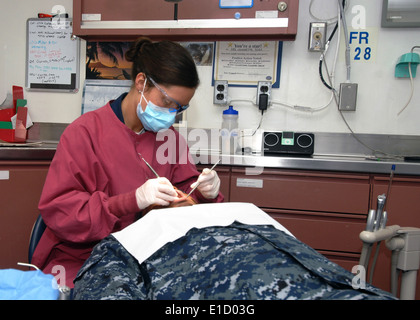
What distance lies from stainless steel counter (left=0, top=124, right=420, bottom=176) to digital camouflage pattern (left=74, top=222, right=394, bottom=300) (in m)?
0.94

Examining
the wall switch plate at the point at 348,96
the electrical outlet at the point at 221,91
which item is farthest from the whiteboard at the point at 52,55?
the wall switch plate at the point at 348,96

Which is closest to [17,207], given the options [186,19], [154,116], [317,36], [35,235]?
[35,235]

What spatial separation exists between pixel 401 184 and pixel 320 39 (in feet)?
3.43

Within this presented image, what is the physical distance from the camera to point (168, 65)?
3.89ft

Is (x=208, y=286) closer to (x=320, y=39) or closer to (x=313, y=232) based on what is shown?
(x=313, y=232)

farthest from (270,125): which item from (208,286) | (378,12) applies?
(208,286)

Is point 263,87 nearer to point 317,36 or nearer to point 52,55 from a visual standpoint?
point 317,36

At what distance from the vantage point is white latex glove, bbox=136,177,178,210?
3.44 ft

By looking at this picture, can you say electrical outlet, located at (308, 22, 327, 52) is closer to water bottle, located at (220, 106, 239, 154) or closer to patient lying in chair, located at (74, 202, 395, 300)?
water bottle, located at (220, 106, 239, 154)

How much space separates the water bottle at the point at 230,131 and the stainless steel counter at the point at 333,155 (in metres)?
0.30

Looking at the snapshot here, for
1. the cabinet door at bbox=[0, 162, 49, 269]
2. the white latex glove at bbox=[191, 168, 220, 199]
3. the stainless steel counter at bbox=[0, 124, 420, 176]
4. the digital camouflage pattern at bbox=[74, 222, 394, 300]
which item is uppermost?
the stainless steel counter at bbox=[0, 124, 420, 176]

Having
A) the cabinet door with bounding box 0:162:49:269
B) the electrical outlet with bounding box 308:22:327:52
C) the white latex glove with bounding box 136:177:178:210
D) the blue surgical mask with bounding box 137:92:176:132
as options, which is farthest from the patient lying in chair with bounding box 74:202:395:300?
the electrical outlet with bounding box 308:22:327:52

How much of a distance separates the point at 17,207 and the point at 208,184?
3.74 feet

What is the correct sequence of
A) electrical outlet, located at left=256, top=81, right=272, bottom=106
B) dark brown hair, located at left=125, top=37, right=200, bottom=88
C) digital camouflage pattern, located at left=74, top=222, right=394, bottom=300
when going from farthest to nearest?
electrical outlet, located at left=256, top=81, right=272, bottom=106
dark brown hair, located at left=125, top=37, right=200, bottom=88
digital camouflage pattern, located at left=74, top=222, right=394, bottom=300
